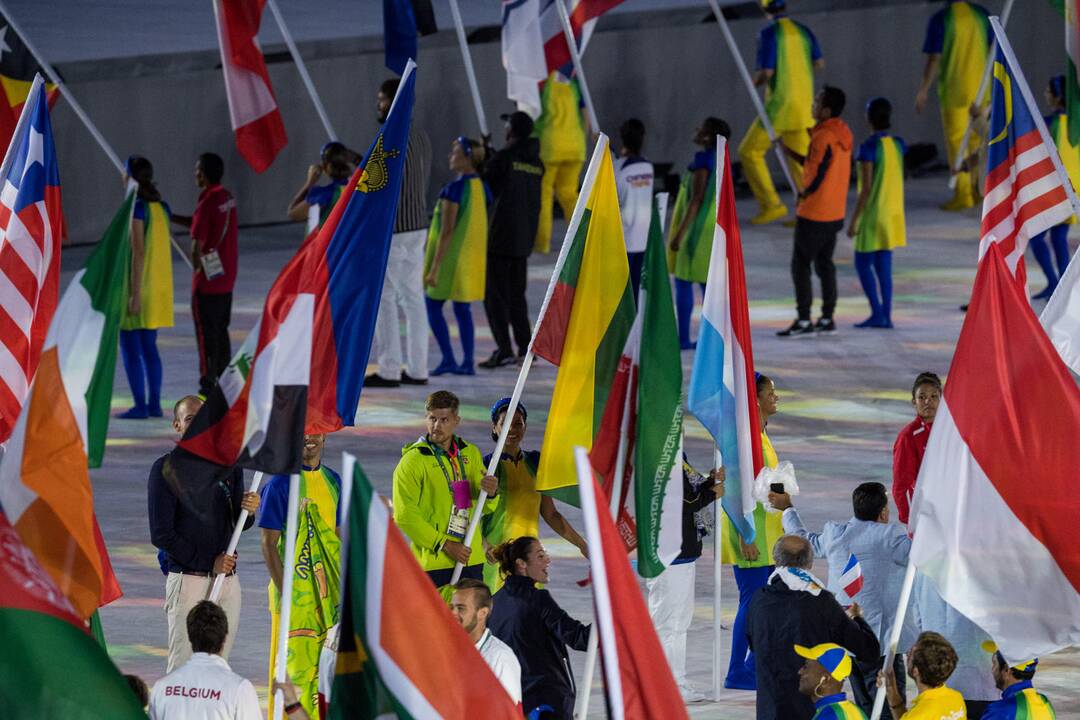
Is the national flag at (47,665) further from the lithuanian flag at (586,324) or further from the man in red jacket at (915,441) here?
the man in red jacket at (915,441)

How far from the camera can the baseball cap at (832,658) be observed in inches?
342

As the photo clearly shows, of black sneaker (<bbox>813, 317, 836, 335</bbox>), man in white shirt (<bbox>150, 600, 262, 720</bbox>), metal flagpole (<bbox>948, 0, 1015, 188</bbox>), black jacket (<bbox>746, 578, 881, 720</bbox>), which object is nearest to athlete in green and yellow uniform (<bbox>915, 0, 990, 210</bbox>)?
metal flagpole (<bbox>948, 0, 1015, 188</bbox>)

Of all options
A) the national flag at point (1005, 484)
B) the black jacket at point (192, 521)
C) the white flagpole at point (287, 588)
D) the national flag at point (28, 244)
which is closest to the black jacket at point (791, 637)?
the national flag at point (1005, 484)

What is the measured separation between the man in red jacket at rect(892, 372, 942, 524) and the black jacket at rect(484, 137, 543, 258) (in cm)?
707

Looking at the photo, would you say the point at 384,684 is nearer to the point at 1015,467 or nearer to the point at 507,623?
the point at 507,623

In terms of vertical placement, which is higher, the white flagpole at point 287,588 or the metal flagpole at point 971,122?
the white flagpole at point 287,588

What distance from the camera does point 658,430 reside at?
10016 millimetres

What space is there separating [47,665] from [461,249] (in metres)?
11.6

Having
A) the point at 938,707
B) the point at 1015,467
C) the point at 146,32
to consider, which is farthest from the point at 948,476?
the point at 146,32

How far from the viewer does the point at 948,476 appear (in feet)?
29.3

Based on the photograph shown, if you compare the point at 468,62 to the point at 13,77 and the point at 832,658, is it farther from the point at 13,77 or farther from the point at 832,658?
the point at 832,658

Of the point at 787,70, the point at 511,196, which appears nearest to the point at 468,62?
the point at 511,196

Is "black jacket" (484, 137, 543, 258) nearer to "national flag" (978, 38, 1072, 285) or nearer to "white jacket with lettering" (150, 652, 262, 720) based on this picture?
"national flag" (978, 38, 1072, 285)

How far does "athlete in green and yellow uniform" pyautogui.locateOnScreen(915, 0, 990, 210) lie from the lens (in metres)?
24.9
